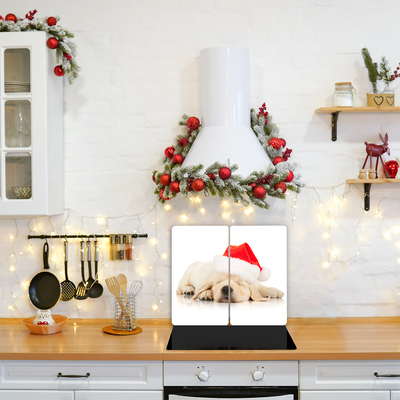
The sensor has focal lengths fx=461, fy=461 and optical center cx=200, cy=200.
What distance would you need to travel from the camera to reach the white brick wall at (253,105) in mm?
2406

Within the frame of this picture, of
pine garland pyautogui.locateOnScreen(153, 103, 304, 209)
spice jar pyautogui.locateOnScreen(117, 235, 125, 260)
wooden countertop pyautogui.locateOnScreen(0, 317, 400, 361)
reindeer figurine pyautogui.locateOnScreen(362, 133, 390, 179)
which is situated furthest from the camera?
spice jar pyautogui.locateOnScreen(117, 235, 125, 260)

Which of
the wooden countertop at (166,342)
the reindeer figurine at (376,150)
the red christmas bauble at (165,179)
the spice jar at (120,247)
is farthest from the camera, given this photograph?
the spice jar at (120,247)

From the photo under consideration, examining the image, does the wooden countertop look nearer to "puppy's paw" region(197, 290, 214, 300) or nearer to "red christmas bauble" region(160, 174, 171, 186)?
"puppy's paw" region(197, 290, 214, 300)

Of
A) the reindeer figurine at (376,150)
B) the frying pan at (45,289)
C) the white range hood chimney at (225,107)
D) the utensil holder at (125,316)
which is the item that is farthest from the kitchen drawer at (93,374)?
the reindeer figurine at (376,150)

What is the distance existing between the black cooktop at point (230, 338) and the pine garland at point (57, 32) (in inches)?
54.6

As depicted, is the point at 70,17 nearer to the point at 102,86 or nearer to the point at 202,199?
the point at 102,86

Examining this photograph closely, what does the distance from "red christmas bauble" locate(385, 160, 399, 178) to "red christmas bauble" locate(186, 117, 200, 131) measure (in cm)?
98

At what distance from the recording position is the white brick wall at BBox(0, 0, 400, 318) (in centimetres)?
241

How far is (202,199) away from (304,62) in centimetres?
89

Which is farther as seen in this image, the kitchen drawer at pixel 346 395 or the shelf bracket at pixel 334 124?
the shelf bracket at pixel 334 124

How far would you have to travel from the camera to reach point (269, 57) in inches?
94.9

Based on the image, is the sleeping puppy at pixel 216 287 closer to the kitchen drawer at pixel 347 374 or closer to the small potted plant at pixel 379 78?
the kitchen drawer at pixel 347 374

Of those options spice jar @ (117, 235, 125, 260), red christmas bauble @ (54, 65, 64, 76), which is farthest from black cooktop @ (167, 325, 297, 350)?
red christmas bauble @ (54, 65, 64, 76)

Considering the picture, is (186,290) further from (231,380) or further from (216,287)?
(231,380)
